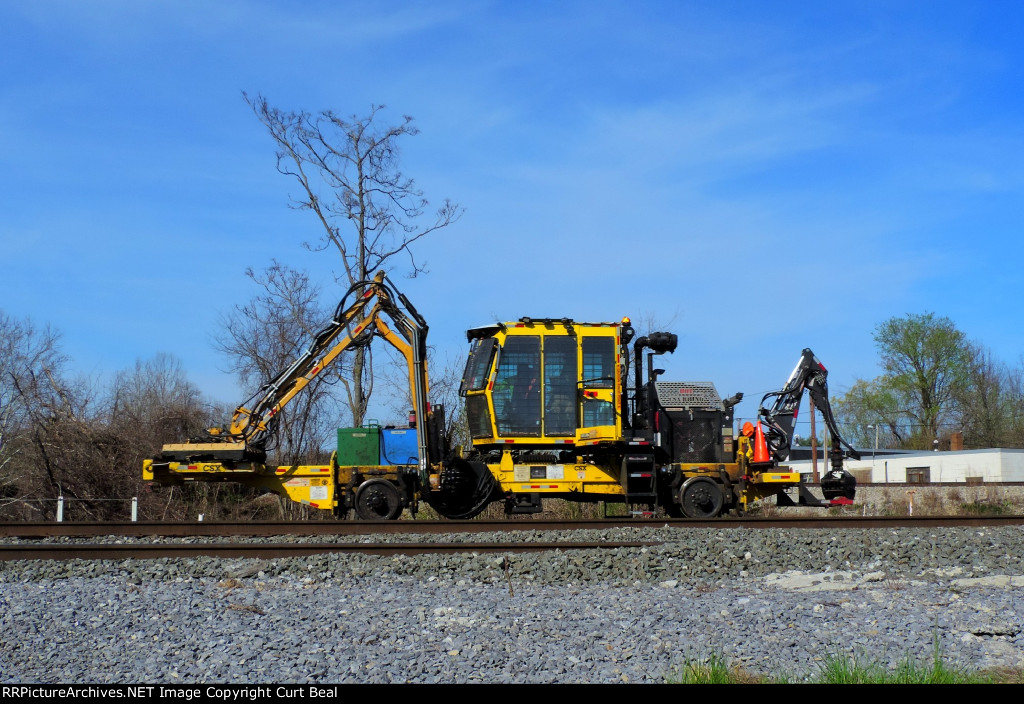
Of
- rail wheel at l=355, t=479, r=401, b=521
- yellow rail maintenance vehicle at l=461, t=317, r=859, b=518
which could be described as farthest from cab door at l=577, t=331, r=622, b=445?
rail wheel at l=355, t=479, r=401, b=521

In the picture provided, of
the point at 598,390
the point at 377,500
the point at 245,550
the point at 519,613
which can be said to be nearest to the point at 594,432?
the point at 598,390

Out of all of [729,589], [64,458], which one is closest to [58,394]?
[64,458]

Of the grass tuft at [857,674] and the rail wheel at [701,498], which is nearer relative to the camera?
the grass tuft at [857,674]

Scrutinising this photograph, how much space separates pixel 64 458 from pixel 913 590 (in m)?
19.5

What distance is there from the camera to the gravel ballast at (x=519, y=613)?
5.79 meters

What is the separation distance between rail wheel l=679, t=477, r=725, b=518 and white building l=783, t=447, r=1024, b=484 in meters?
32.3

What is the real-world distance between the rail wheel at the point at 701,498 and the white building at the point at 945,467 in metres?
32.3

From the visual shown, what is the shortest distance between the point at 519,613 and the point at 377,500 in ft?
28.2

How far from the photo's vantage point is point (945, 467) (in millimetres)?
49219

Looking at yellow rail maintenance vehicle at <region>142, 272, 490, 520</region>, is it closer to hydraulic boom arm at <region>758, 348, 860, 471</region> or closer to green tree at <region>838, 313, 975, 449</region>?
hydraulic boom arm at <region>758, 348, 860, 471</region>

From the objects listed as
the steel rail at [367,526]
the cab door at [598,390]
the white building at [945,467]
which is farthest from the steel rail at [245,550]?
the white building at [945,467]

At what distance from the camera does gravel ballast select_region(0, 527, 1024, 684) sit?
5.79 metres

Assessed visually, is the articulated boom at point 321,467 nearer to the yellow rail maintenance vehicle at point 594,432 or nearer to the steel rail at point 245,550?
the yellow rail maintenance vehicle at point 594,432

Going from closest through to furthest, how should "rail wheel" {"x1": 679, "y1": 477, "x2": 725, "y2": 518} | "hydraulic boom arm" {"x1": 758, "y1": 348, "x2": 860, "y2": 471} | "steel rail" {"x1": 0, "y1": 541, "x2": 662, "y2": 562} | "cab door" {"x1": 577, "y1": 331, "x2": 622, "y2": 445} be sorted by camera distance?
"steel rail" {"x1": 0, "y1": 541, "x2": 662, "y2": 562} < "cab door" {"x1": 577, "y1": 331, "x2": 622, "y2": 445} < "rail wheel" {"x1": 679, "y1": 477, "x2": 725, "y2": 518} < "hydraulic boom arm" {"x1": 758, "y1": 348, "x2": 860, "y2": 471}
